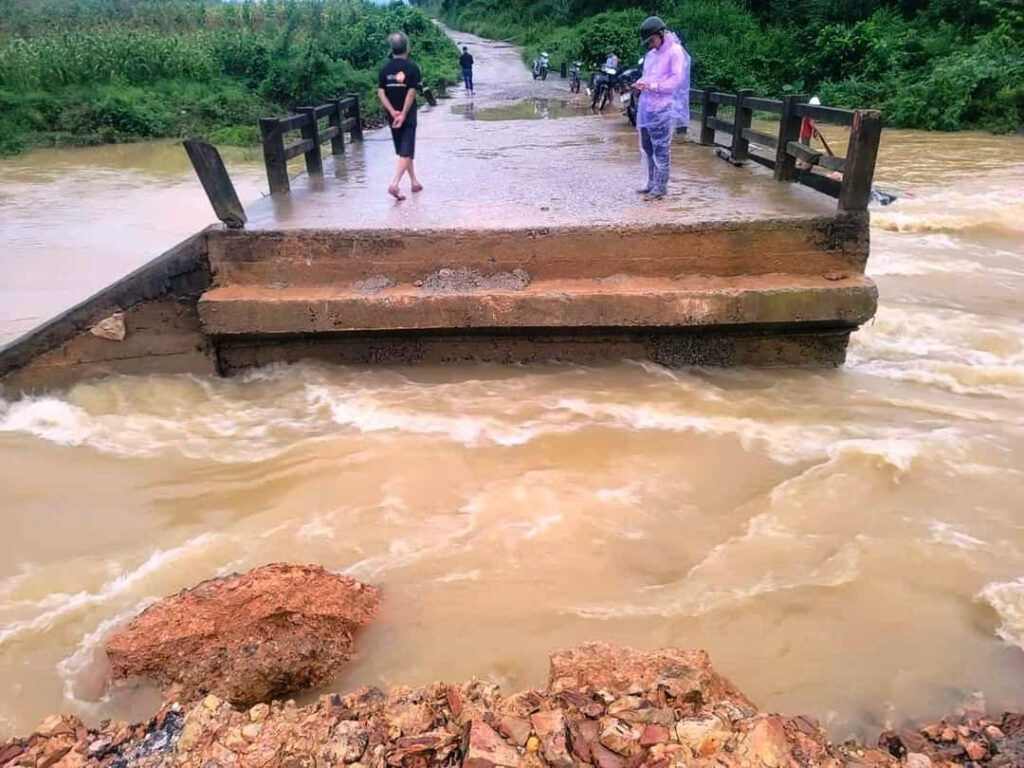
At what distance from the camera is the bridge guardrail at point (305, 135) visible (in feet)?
22.2

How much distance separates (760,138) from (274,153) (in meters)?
4.50

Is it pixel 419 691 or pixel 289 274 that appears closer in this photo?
pixel 419 691

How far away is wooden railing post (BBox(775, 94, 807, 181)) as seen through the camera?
689cm

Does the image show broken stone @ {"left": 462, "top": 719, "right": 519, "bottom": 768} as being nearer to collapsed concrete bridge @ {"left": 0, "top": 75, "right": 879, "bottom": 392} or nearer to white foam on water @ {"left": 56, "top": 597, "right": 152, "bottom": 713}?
white foam on water @ {"left": 56, "top": 597, "right": 152, "bottom": 713}

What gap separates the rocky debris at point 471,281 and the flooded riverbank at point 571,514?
2.29ft

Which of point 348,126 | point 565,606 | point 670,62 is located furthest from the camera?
point 348,126

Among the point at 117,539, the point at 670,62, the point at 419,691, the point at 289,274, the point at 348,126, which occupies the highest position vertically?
the point at 670,62

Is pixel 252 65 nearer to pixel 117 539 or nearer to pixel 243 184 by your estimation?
pixel 243 184

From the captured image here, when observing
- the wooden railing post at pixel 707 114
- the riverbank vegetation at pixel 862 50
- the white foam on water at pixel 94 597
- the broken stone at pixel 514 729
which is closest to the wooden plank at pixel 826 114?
the wooden railing post at pixel 707 114

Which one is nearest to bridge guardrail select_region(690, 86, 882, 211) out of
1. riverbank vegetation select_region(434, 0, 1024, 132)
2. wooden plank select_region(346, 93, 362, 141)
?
wooden plank select_region(346, 93, 362, 141)

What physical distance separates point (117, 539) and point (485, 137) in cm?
911

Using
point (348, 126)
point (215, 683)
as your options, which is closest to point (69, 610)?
point (215, 683)

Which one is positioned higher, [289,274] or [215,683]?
[289,274]

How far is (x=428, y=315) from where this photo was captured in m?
5.77
